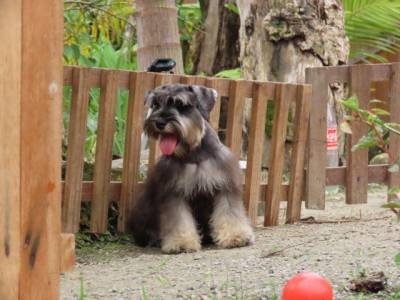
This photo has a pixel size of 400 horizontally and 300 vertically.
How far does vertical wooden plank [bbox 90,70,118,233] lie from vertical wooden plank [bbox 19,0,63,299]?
365 centimetres

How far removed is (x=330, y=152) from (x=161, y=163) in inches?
133

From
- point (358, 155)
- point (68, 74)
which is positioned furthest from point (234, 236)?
point (358, 155)

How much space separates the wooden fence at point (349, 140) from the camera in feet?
28.4

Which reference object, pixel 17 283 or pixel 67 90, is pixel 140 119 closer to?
pixel 67 90

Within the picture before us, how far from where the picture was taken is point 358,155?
886cm

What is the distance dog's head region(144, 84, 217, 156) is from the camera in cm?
674

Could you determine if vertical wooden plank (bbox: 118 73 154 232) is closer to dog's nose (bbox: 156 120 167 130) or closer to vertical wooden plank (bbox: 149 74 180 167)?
vertical wooden plank (bbox: 149 74 180 167)

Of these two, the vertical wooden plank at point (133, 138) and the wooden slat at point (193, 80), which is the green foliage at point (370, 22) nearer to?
the wooden slat at point (193, 80)

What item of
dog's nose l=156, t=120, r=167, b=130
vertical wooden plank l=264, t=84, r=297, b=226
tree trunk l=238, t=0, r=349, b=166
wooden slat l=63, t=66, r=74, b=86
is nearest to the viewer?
dog's nose l=156, t=120, r=167, b=130

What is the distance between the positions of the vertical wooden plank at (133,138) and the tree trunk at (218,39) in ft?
18.8

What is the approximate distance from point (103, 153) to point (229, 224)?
111 cm

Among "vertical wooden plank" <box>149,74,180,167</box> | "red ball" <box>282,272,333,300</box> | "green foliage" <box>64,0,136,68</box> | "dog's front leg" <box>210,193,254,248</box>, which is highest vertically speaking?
"green foliage" <box>64,0,136,68</box>

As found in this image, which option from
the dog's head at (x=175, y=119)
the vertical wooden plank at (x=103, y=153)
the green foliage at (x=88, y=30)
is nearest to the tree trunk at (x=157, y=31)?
the green foliage at (x=88, y=30)

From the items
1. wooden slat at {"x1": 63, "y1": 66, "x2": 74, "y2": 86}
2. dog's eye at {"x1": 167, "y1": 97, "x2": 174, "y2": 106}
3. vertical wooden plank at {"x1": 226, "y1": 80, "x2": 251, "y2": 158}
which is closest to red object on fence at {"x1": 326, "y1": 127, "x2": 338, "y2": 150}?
vertical wooden plank at {"x1": 226, "y1": 80, "x2": 251, "y2": 158}
